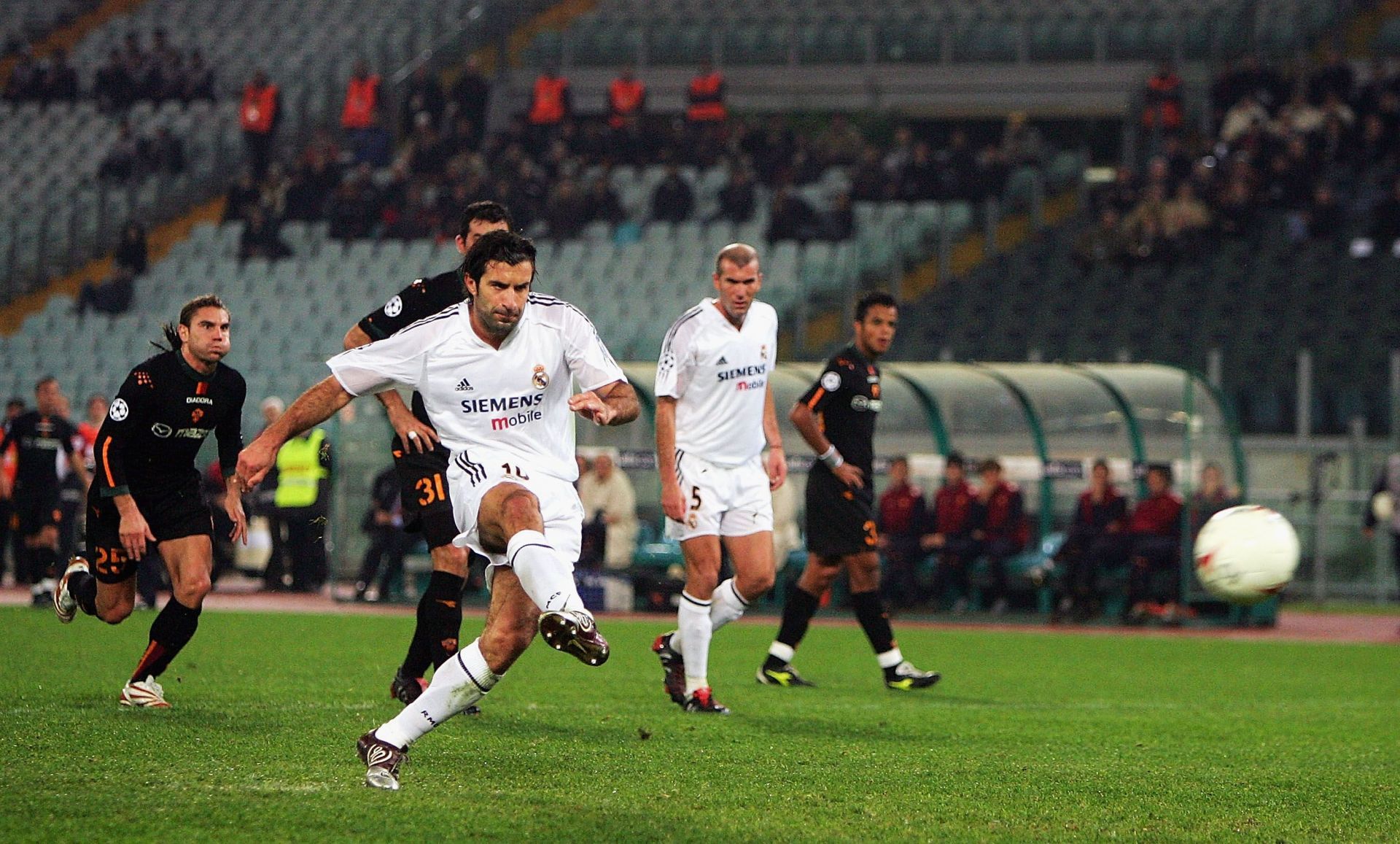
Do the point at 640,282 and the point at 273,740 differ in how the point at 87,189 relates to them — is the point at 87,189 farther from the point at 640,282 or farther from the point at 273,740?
the point at 273,740

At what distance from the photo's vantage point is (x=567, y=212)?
26375 mm

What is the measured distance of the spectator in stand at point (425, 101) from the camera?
28.5 metres

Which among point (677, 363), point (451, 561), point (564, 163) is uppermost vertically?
point (564, 163)

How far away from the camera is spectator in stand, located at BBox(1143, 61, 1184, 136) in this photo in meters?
25.4

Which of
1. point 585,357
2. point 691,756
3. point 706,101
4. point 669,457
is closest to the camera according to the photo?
point 585,357

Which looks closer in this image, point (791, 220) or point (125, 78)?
point (791, 220)

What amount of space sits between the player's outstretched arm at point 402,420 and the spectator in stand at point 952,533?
10.2 m

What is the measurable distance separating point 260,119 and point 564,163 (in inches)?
206

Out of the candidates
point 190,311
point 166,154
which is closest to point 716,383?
point 190,311

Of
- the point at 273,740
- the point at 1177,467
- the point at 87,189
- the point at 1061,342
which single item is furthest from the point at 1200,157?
the point at 273,740

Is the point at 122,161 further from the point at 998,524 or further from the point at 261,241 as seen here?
the point at 998,524

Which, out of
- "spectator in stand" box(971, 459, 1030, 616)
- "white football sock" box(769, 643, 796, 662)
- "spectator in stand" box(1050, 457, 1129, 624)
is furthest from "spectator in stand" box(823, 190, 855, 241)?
"white football sock" box(769, 643, 796, 662)

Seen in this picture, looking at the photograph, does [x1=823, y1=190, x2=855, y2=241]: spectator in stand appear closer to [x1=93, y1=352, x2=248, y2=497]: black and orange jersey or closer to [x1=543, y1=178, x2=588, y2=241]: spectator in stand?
[x1=543, y1=178, x2=588, y2=241]: spectator in stand

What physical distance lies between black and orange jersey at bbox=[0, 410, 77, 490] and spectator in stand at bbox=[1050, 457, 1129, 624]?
9502 mm
